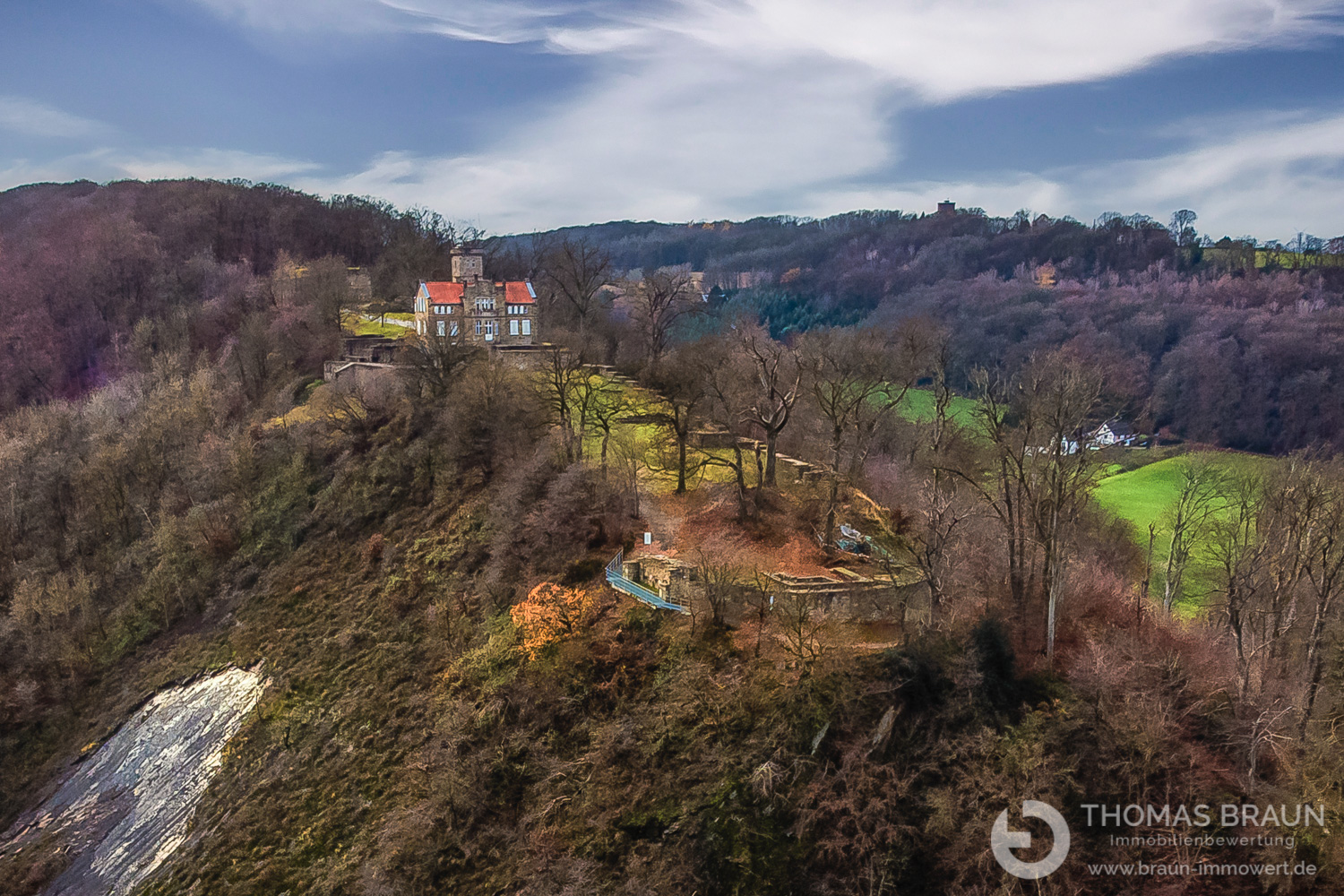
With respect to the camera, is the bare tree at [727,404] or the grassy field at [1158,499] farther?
the grassy field at [1158,499]

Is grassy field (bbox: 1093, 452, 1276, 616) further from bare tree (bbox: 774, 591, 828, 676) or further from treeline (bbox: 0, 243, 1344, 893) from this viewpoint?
bare tree (bbox: 774, 591, 828, 676)

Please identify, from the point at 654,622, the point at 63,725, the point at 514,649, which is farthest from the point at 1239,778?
the point at 63,725

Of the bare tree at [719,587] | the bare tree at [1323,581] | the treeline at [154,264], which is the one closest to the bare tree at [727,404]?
the bare tree at [719,587]

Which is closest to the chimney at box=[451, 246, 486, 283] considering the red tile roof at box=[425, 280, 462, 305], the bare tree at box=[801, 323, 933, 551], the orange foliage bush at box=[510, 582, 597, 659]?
the red tile roof at box=[425, 280, 462, 305]

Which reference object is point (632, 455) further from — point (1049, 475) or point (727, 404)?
point (1049, 475)

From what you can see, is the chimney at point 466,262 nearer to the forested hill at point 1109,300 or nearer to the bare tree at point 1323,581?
the forested hill at point 1109,300
